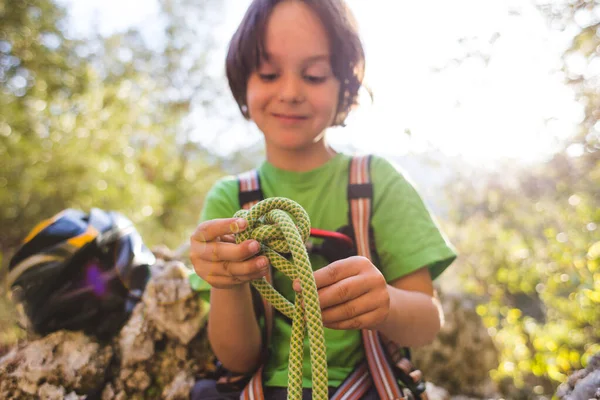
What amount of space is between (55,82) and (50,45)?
117 centimetres

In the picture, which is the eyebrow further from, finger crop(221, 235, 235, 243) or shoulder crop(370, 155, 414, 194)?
finger crop(221, 235, 235, 243)

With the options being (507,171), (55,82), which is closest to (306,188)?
(507,171)

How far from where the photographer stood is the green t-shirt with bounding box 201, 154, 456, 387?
1.59 meters

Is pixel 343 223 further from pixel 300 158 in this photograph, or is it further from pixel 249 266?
pixel 249 266

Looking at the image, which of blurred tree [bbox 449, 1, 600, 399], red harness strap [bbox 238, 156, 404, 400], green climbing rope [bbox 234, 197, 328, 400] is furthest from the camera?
blurred tree [bbox 449, 1, 600, 399]

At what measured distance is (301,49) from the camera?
1630 mm

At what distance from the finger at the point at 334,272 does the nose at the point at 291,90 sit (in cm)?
85

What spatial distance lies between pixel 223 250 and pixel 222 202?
2.66ft

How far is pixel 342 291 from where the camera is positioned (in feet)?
3.45

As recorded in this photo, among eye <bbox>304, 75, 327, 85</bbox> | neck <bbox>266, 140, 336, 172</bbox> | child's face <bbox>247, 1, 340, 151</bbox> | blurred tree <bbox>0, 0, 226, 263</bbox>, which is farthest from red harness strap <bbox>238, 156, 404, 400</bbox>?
blurred tree <bbox>0, 0, 226, 263</bbox>

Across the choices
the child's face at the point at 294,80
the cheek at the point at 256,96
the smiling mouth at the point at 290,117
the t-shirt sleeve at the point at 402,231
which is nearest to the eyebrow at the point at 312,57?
the child's face at the point at 294,80

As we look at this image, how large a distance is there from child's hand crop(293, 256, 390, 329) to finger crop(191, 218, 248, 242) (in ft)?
0.82

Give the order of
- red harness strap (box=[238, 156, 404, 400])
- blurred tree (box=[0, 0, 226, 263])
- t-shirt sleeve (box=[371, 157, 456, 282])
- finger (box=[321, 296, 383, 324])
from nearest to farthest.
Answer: finger (box=[321, 296, 383, 324]) → red harness strap (box=[238, 156, 404, 400]) → t-shirt sleeve (box=[371, 157, 456, 282]) → blurred tree (box=[0, 0, 226, 263])

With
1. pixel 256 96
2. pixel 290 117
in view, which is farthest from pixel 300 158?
pixel 256 96
